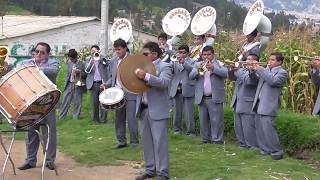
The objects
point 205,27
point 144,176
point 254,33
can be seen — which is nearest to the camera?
point 144,176

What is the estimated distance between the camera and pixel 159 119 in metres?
7.73

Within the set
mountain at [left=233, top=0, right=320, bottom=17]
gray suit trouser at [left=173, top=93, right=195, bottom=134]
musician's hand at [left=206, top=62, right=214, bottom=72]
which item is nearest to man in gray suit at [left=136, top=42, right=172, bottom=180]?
musician's hand at [left=206, top=62, right=214, bottom=72]

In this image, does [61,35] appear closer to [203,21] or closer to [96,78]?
[96,78]

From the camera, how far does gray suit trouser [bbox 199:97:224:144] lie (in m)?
10.5

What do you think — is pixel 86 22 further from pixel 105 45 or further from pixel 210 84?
pixel 210 84

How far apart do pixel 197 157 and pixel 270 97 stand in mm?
1453

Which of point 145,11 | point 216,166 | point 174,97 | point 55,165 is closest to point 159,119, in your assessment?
point 216,166

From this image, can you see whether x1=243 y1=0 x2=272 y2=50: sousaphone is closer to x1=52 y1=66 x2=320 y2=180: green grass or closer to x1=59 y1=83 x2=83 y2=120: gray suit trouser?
x1=52 y1=66 x2=320 y2=180: green grass

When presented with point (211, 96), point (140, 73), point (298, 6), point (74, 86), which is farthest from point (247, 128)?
point (298, 6)

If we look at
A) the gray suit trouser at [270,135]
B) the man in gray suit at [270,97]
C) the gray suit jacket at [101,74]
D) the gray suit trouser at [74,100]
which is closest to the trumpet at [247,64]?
the man in gray suit at [270,97]

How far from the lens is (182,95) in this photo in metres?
11.6

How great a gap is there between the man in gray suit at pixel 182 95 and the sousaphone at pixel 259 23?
1.40m

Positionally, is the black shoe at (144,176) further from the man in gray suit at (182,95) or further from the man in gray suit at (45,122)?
the man in gray suit at (182,95)

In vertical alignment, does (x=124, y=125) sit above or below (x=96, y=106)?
above
